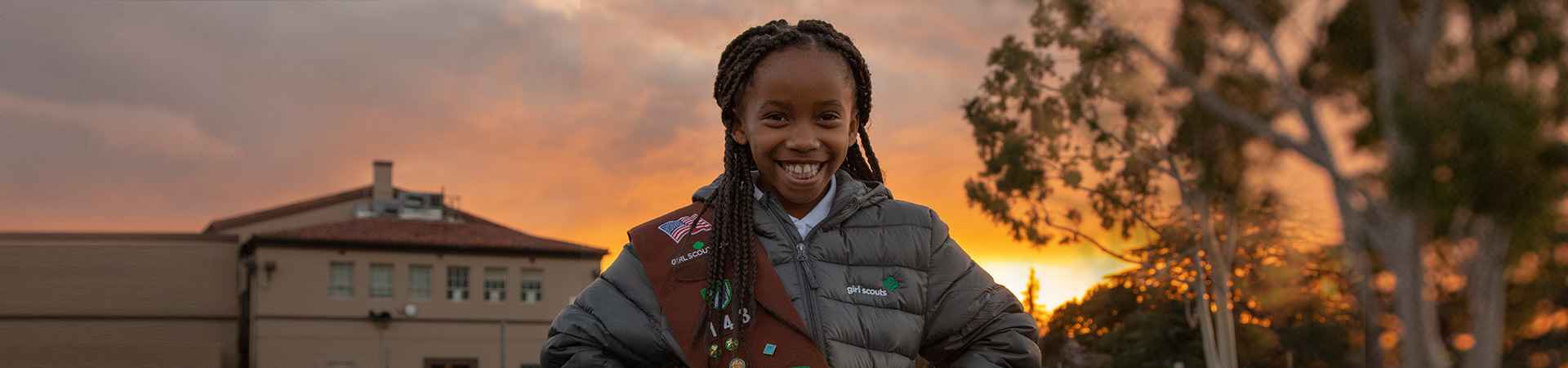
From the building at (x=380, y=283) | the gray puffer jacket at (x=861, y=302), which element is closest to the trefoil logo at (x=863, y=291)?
the gray puffer jacket at (x=861, y=302)

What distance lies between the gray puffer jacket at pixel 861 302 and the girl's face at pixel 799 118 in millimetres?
69

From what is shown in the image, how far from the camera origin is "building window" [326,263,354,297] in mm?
28781

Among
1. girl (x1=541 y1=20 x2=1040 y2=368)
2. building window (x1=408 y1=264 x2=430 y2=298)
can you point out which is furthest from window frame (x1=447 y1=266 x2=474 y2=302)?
girl (x1=541 y1=20 x2=1040 y2=368)

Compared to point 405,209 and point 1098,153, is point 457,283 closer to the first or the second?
point 405,209

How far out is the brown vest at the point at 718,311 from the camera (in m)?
1.71

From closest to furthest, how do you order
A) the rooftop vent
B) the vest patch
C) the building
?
1. the vest patch
2. the building
3. the rooftop vent

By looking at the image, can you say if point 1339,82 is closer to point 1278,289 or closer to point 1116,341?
point 1278,289

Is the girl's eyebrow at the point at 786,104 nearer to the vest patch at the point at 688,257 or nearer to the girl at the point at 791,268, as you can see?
the girl at the point at 791,268

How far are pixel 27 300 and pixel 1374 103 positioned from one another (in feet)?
44.5

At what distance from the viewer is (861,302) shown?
178 cm

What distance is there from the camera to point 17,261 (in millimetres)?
7758

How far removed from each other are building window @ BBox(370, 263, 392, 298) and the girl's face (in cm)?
2936

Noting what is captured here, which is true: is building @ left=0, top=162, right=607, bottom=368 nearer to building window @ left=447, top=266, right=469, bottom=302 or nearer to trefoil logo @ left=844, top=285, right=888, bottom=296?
building window @ left=447, top=266, right=469, bottom=302

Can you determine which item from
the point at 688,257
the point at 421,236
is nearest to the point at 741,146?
the point at 688,257
